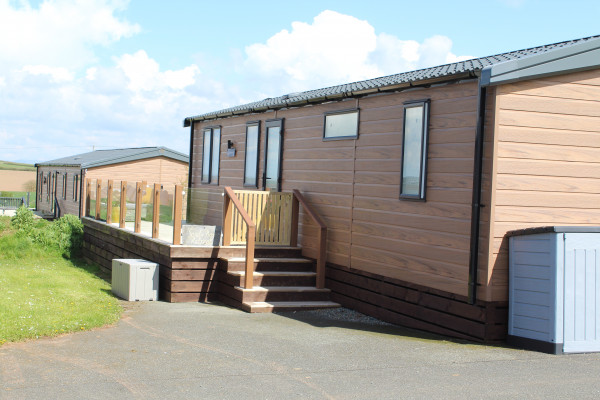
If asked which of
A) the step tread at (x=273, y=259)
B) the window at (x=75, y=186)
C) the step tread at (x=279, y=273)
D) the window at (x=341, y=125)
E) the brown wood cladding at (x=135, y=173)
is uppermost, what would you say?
the window at (x=341, y=125)

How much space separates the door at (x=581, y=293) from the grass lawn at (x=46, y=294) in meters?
5.46

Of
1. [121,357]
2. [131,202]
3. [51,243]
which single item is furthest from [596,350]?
[51,243]

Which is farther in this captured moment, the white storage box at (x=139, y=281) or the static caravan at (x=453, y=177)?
the white storage box at (x=139, y=281)

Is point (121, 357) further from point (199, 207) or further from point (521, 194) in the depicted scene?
point (199, 207)

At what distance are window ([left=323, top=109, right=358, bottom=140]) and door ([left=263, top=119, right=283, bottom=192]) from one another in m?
1.55

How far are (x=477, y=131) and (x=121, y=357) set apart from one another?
4.58 m

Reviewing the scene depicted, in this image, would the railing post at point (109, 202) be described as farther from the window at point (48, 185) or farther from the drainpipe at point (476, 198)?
the window at point (48, 185)

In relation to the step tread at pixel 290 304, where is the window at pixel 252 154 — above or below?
above

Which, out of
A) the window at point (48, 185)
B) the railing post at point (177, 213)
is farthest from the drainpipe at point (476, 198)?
the window at point (48, 185)

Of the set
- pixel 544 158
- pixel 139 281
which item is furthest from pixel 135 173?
pixel 544 158

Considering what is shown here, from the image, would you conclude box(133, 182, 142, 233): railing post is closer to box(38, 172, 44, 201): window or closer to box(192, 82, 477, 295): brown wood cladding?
box(192, 82, 477, 295): brown wood cladding

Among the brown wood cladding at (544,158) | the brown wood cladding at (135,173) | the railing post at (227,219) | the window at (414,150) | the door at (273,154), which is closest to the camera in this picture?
the brown wood cladding at (544,158)

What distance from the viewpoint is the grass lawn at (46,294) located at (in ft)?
25.8

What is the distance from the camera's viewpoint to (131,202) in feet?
44.6
